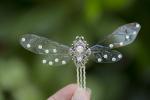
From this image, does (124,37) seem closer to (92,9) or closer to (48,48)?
(48,48)

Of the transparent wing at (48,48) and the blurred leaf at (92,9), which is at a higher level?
the blurred leaf at (92,9)

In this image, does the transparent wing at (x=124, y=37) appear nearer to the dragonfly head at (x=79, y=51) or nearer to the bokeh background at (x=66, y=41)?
the dragonfly head at (x=79, y=51)

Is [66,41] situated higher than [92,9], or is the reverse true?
[92,9]

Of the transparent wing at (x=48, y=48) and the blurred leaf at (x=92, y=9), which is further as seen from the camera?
the blurred leaf at (x=92, y=9)

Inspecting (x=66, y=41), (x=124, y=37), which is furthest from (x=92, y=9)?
(x=124, y=37)

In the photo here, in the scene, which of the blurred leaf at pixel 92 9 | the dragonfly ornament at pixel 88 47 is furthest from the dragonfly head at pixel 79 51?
the blurred leaf at pixel 92 9

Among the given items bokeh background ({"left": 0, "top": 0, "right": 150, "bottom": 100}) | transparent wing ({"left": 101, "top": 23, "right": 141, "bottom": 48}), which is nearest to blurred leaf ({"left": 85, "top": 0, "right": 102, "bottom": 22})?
bokeh background ({"left": 0, "top": 0, "right": 150, "bottom": 100})
